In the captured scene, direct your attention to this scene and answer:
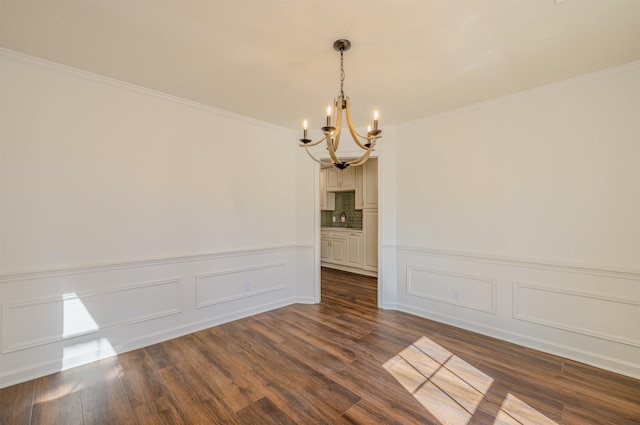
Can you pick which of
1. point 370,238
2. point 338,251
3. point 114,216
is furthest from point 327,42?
point 338,251

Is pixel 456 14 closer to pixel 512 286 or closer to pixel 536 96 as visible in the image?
pixel 536 96

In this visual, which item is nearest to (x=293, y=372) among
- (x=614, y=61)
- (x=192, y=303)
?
(x=192, y=303)

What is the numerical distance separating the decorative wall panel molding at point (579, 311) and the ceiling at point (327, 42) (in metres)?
2.06

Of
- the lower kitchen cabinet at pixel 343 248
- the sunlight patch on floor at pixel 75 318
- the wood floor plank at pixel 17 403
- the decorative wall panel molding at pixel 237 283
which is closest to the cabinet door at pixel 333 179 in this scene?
the lower kitchen cabinet at pixel 343 248

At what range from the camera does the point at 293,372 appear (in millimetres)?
2400

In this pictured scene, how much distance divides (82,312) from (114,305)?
0.78ft

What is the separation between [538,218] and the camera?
112 inches

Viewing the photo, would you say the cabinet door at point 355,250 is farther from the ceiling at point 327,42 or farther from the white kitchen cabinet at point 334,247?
the ceiling at point 327,42

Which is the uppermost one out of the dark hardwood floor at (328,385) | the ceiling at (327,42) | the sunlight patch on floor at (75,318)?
the ceiling at (327,42)

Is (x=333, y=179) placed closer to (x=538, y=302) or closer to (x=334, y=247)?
(x=334, y=247)

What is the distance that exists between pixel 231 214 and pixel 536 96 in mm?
3639

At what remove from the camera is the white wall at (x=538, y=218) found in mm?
2439

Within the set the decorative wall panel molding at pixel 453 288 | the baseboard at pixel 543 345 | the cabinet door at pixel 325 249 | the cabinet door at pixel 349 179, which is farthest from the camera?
the cabinet door at pixel 325 249

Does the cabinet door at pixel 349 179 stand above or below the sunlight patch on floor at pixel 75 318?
above
